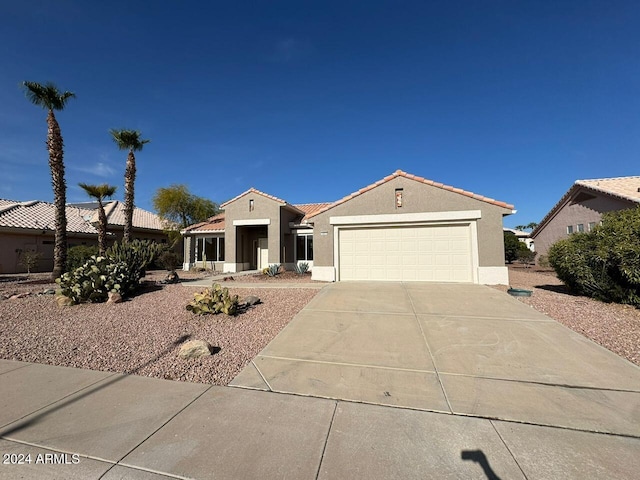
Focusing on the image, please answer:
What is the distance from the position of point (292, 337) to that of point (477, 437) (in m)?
3.50

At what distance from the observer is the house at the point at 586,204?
15.6 metres

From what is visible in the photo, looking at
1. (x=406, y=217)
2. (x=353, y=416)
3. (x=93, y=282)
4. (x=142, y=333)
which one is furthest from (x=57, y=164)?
(x=353, y=416)

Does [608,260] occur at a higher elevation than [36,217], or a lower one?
lower

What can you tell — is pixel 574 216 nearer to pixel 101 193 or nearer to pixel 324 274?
pixel 324 274

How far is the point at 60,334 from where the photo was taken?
19.6 feet

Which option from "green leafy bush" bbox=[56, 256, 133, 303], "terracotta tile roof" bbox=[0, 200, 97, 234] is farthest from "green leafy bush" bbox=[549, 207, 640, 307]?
"terracotta tile roof" bbox=[0, 200, 97, 234]

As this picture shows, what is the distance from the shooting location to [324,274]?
39.3 ft

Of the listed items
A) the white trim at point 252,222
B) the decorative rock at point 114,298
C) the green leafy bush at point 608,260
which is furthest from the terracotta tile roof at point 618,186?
the decorative rock at point 114,298

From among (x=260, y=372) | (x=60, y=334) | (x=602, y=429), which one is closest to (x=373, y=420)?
(x=260, y=372)

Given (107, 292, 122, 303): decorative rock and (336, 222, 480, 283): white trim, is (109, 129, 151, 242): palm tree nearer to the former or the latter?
(107, 292, 122, 303): decorative rock

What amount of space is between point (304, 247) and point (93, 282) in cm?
1205

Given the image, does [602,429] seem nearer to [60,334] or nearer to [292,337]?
[292,337]

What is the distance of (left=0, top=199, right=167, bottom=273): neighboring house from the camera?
1817cm

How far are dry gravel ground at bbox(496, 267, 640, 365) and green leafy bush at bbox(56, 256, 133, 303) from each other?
1195 cm
